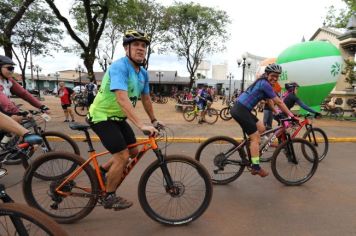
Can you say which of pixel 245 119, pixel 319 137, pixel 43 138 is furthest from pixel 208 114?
pixel 43 138

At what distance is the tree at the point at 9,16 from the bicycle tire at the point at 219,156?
9.74 m

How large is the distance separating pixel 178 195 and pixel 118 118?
112 centimetres

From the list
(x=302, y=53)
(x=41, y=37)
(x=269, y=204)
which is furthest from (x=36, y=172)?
(x=41, y=37)

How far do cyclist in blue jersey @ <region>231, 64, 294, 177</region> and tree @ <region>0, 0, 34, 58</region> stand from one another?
10080mm

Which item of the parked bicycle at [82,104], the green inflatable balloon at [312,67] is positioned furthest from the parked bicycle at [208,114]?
the parked bicycle at [82,104]

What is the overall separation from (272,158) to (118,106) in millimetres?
2696

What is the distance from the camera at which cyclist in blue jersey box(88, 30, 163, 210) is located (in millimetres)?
3156

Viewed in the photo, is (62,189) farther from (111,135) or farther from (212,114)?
(212,114)

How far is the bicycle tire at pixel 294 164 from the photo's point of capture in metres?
4.85

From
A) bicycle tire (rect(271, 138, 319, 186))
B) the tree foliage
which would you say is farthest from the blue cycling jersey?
the tree foliage

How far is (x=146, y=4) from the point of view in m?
31.3

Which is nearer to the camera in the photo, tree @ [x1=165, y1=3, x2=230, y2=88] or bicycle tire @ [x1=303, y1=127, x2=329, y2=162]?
bicycle tire @ [x1=303, y1=127, x2=329, y2=162]

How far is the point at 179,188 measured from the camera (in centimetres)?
352

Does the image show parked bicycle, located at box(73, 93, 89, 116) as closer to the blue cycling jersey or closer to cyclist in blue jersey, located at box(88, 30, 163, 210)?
the blue cycling jersey
